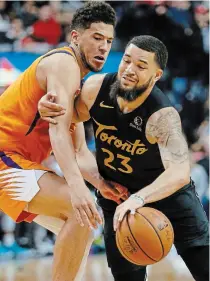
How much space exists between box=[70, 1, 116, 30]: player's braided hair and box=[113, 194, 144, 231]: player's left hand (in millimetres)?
1516

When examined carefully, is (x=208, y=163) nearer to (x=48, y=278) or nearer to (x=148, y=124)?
(x=48, y=278)

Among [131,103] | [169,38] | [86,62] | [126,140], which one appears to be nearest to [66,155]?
[126,140]

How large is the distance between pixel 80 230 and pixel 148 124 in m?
0.88

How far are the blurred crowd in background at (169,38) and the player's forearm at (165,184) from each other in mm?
5028

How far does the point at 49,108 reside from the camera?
188 inches

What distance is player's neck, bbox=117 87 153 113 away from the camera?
4922mm

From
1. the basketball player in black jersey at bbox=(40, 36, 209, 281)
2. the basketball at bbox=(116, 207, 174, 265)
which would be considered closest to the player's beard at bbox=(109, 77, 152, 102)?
the basketball player in black jersey at bbox=(40, 36, 209, 281)

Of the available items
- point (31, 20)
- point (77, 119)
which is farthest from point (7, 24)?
point (77, 119)

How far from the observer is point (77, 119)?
5.22 meters

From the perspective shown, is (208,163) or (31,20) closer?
(208,163)

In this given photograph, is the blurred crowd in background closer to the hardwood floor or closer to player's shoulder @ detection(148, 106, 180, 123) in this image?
the hardwood floor

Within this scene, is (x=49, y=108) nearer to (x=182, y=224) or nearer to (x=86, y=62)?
(x=86, y=62)

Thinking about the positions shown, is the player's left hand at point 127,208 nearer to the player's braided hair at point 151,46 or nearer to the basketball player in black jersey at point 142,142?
the basketball player in black jersey at point 142,142

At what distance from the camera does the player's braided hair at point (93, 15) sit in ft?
17.3
